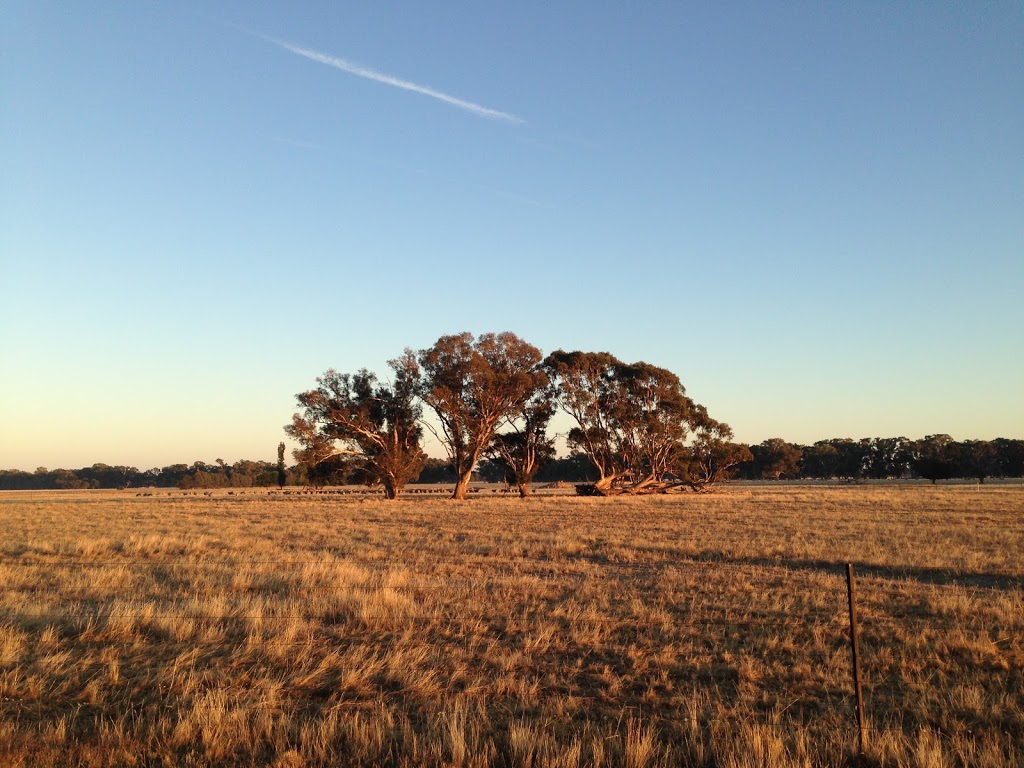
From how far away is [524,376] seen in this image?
2274 inches

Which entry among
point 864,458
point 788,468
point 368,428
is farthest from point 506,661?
point 864,458

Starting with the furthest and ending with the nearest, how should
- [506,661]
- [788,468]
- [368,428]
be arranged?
[788,468] → [368,428] → [506,661]

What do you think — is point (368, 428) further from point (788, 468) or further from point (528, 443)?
point (788, 468)

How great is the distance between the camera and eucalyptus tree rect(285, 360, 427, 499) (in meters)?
52.9

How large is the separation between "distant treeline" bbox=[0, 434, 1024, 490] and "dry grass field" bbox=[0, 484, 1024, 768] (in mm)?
69743

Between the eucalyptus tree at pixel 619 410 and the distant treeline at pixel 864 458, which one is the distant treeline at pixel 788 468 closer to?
the distant treeline at pixel 864 458

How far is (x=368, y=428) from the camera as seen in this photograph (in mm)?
54906

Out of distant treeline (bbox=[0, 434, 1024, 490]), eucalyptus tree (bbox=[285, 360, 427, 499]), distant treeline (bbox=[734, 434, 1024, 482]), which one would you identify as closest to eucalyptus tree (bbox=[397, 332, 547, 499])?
eucalyptus tree (bbox=[285, 360, 427, 499])

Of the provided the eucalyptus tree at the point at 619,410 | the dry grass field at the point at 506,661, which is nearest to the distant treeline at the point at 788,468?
the eucalyptus tree at the point at 619,410

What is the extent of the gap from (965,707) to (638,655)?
10.9 ft

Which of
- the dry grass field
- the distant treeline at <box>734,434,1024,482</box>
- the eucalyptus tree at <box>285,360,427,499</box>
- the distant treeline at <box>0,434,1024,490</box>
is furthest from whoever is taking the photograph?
the distant treeline at <box>734,434,1024,482</box>

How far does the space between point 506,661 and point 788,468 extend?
12842 cm

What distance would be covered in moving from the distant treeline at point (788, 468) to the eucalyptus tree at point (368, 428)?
100ft

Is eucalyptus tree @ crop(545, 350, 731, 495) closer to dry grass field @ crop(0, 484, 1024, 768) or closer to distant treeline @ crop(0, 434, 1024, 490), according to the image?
distant treeline @ crop(0, 434, 1024, 490)
